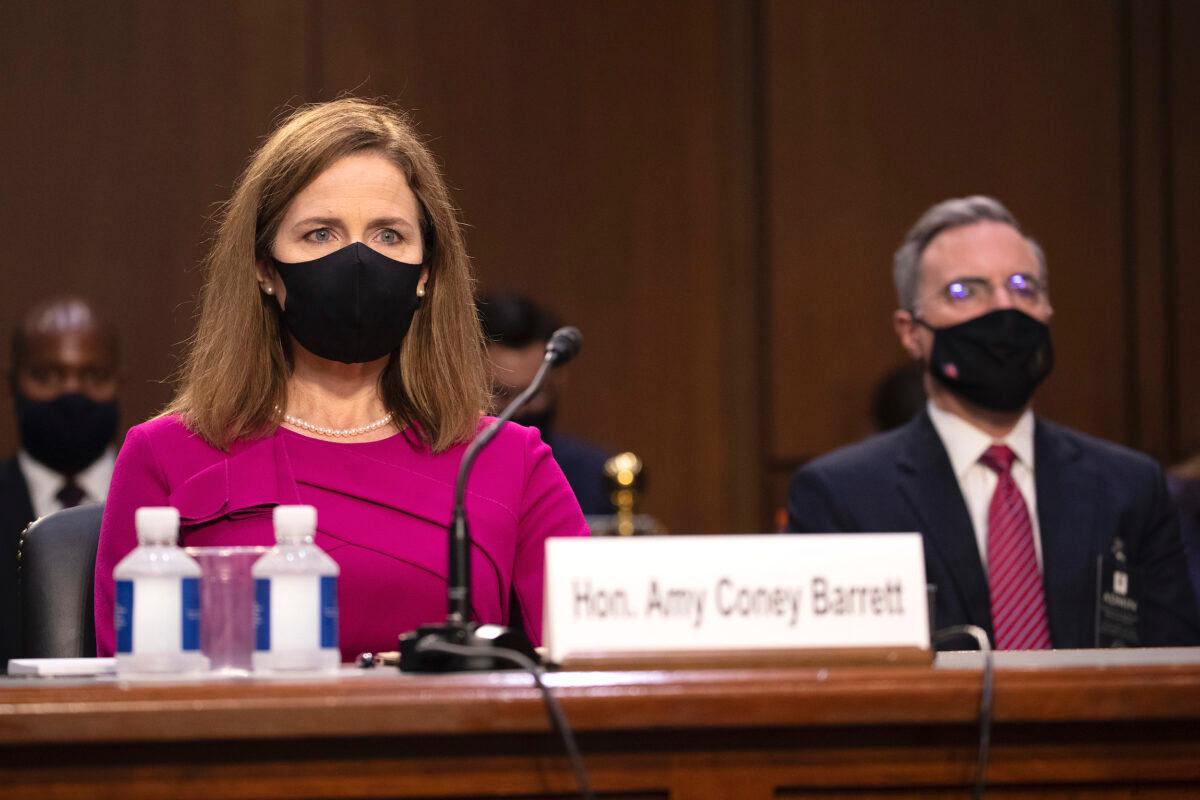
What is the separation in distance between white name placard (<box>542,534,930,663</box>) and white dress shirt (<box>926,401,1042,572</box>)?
5.34ft

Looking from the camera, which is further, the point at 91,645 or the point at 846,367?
the point at 846,367

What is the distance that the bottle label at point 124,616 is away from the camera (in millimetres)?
1550

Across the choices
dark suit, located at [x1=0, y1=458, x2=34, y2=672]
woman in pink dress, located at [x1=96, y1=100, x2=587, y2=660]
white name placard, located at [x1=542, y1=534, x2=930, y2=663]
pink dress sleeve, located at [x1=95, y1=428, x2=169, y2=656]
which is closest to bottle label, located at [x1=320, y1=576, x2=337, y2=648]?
white name placard, located at [x1=542, y1=534, x2=930, y2=663]

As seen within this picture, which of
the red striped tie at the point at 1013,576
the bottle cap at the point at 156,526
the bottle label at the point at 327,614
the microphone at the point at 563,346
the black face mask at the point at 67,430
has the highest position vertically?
the microphone at the point at 563,346

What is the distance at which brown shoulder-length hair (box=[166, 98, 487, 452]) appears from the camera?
7.52ft

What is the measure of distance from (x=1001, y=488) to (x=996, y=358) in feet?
0.94

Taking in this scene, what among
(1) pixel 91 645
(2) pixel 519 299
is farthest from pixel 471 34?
(1) pixel 91 645

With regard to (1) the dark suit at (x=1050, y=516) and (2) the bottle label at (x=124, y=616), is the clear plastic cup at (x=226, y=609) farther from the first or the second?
(1) the dark suit at (x=1050, y=516)

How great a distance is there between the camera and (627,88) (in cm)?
538

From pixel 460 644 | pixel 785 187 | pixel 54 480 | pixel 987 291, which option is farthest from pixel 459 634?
pixel 785 187

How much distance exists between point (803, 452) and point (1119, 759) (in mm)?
3892

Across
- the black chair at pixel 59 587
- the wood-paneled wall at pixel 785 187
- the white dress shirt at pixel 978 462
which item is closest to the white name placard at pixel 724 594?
the black chair at pixel 59 587

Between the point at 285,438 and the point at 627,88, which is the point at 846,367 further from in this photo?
the point at 285,438

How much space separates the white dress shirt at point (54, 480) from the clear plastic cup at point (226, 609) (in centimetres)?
280
